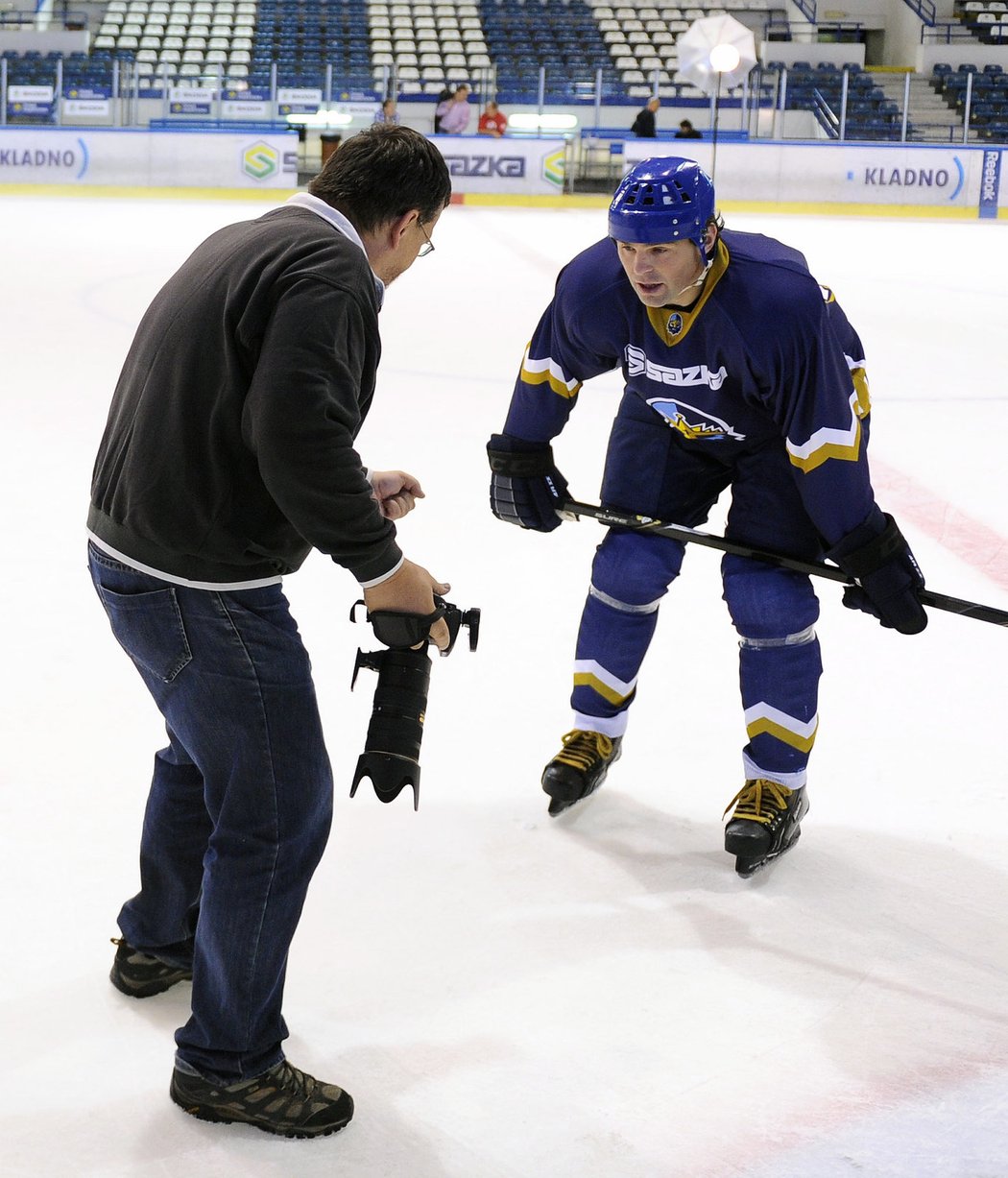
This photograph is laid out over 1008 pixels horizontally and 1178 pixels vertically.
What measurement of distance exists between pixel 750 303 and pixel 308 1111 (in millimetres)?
1358

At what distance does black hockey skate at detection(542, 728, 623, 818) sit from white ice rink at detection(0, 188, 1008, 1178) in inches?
1.7

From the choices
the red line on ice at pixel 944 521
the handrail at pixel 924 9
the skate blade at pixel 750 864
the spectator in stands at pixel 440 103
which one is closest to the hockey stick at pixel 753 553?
the skate blade at pixel 750 864

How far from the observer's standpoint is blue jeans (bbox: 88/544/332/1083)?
1613mm

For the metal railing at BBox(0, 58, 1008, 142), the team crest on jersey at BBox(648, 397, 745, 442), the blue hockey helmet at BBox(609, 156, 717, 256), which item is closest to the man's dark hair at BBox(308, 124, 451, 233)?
the blue hockey helmet at BBox(609, 156, 717, 256)

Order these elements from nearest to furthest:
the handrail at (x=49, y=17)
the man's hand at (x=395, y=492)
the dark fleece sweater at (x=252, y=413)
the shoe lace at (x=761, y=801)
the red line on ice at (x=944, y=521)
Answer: the dark fleece sweater at (x=252, y=413) < the man's hand at (x=395, y=492) < the shoe lace at (x=761, y=801) < the red line on ice at (x=944, y=521) < the handrail at (x=49, y=17)

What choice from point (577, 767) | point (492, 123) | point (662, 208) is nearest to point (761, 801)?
point (577, 767)

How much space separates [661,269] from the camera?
2.18m

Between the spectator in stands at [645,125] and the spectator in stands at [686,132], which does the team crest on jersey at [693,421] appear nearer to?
the spectator in stands at [645,125]

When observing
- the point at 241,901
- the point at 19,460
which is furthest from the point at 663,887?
the point at 19,460

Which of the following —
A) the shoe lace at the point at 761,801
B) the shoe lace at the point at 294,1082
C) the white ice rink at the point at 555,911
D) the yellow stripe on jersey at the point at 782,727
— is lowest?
the white ice rink at the point at 555,911

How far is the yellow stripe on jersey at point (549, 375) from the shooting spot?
2486 millimetres

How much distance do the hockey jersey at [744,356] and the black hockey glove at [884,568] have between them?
3 centimetres

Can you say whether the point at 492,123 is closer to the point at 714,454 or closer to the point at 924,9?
the point at 924,9

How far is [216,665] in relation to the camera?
63.2 inches
